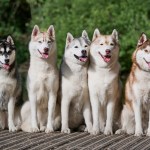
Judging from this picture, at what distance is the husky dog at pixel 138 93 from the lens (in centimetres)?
785

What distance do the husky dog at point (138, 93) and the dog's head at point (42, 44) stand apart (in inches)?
50.0

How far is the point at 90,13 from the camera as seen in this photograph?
1427cm

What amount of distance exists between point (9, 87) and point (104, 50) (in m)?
1.55

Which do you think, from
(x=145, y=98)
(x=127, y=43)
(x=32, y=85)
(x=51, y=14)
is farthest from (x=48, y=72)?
(x=51, y=14)

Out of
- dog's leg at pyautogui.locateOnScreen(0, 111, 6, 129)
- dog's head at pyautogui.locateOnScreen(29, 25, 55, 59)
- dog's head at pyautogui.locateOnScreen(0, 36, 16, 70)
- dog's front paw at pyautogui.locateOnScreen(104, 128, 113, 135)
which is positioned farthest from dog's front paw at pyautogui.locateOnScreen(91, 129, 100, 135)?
dog's head at pyautogui.locateOnScreen(0, 36, 16, 70)

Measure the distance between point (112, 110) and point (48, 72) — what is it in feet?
3.66

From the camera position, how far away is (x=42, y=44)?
315 inches

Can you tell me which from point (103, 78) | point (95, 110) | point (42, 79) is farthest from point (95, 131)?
point (42, 79)

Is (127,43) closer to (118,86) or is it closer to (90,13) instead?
(90,13)

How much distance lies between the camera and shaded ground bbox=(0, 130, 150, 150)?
664cm

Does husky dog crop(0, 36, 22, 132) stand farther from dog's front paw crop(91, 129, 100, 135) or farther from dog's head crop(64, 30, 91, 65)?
dog's front paw crop(91, 129, 100, 135)

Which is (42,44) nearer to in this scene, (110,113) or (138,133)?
(110,113)

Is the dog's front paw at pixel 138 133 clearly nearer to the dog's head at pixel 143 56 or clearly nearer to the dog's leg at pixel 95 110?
the dog's leg at pixel 95 110

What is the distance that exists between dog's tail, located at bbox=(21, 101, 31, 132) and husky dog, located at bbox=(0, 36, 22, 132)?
0.25ft
